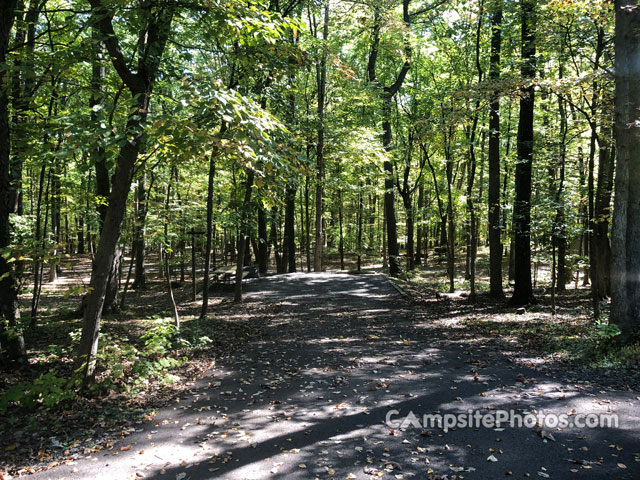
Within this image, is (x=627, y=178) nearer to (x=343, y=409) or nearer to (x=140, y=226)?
(x=343, y=409)

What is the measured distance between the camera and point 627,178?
20.6 feet

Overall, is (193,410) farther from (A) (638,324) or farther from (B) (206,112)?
(A) (638,324)

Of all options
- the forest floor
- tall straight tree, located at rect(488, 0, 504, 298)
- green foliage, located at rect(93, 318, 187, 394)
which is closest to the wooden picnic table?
the forest floor

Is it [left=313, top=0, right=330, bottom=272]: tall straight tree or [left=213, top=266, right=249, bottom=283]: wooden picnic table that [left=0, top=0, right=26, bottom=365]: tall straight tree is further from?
[left=313, top=0, right=330, bottom=272]: tall straight tree

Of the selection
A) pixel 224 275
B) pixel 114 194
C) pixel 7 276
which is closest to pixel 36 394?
pixel 7 276

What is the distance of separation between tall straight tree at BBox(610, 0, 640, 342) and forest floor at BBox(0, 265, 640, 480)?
92cm

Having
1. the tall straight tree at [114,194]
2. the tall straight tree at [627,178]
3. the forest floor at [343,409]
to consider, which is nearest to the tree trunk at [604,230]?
the forest floor at [343,409]

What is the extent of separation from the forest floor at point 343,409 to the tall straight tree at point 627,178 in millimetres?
918

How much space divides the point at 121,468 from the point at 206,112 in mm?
3628

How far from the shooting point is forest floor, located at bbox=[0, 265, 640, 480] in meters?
3.48

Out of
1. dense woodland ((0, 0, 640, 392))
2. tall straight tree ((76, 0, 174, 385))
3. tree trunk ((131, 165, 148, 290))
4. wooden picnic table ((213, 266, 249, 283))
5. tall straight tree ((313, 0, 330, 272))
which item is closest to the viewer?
dense woodland ((0, 0, 640, 392))

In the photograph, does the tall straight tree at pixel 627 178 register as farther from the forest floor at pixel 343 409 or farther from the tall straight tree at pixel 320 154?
the tall straight tree at pixel 320 154

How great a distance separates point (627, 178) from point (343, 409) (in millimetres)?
6027

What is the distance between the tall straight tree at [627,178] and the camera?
6.17 metres
